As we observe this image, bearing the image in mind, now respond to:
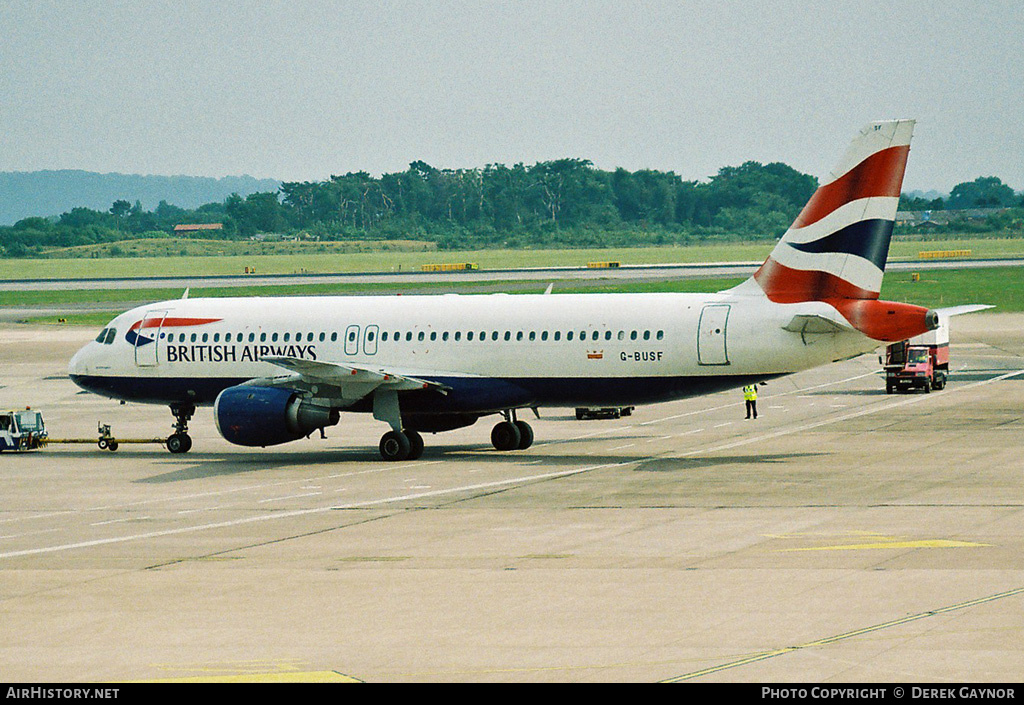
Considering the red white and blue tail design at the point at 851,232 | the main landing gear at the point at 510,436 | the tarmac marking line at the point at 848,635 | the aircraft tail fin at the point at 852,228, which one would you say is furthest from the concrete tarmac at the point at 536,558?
the aircraft tail fin at the point at 852,228

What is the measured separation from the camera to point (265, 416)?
38.9m

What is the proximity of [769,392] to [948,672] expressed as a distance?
4539 centimetres

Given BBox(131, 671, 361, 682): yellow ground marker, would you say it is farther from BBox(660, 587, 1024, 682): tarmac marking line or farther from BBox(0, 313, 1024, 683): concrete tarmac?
BBox(660, 587, 1024, 682): tarmac marking line

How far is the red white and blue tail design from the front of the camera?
3625 cm

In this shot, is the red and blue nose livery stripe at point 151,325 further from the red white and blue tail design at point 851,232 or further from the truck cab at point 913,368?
the truck cab at point 913,368

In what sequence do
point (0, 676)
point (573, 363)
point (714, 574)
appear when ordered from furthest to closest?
point (573, 363), point (714, 574), point (0, 676)

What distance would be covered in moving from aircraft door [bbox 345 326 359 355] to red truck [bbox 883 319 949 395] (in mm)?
24426

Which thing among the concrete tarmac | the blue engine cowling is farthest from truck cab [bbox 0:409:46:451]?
the blue engine cowling

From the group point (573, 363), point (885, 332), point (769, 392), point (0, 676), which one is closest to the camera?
point (0, 676)

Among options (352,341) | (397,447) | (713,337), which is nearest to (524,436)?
(397,447)
